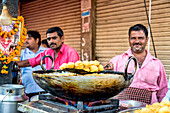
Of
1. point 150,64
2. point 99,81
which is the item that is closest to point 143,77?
point 150,64

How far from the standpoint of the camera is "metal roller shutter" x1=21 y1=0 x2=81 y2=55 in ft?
19.1

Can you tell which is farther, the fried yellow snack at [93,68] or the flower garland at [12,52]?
the flower garland at [12,52]

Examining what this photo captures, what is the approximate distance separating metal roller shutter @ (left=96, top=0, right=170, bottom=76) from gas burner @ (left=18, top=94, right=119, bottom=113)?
302 cm

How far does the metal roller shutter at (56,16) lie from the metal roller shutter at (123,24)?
792 mm

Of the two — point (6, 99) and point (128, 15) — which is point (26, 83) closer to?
point (6, 99)

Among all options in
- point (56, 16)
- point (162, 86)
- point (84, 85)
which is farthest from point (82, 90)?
point (56, 16)

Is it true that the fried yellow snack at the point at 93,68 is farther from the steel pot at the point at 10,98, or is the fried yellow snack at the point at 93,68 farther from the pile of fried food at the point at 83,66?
the steel pot at the point at 10,98

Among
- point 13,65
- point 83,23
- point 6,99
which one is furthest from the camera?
point 83,23

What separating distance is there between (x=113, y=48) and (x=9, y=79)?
9.82 ft

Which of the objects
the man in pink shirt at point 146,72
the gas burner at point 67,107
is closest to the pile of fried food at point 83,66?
the gas burner at point 67,107

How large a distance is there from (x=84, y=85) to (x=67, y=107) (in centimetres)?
26

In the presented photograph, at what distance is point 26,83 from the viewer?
404 cm

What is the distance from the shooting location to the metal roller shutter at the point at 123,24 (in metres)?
4.10

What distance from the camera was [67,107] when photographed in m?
1.44
